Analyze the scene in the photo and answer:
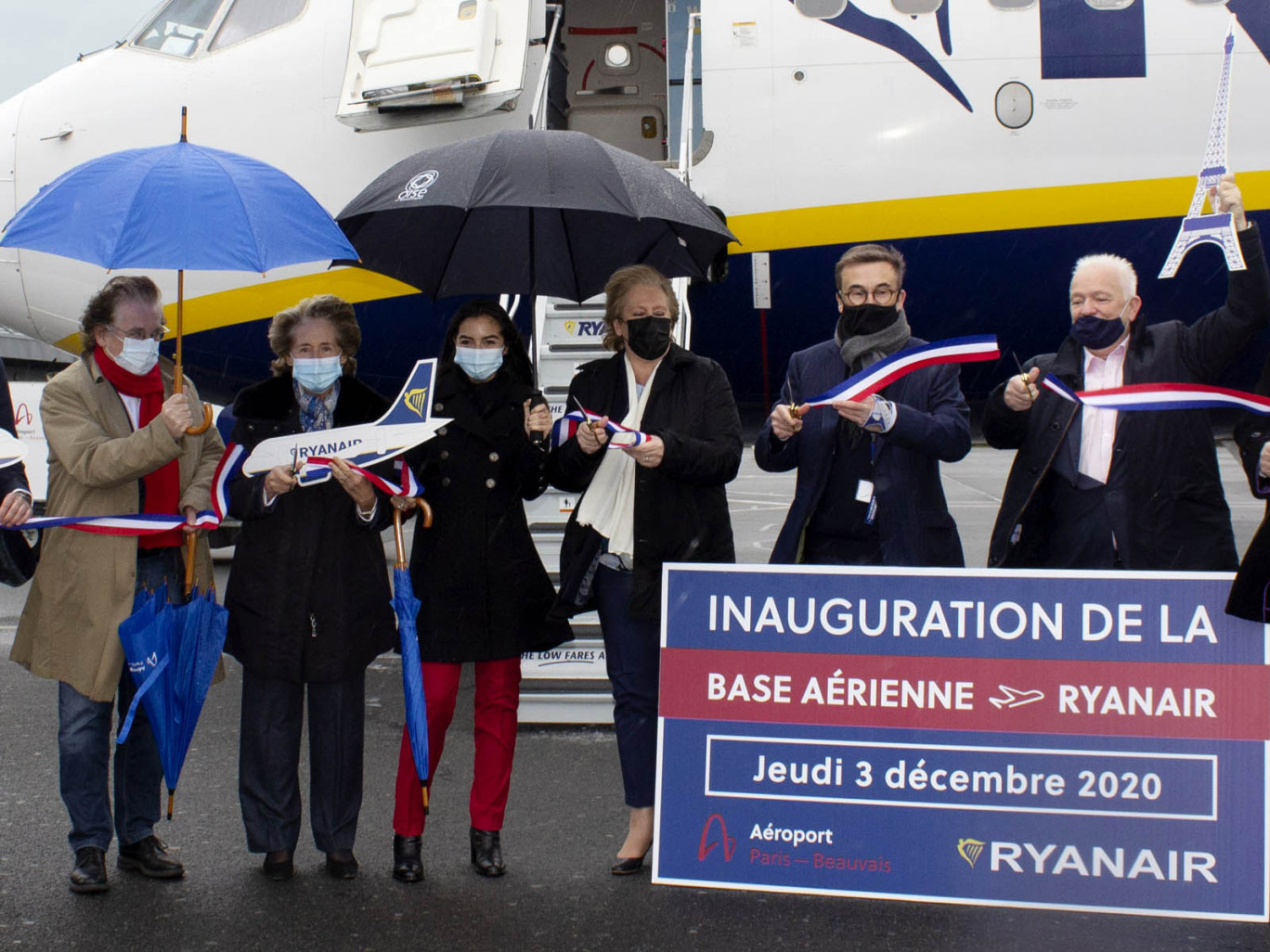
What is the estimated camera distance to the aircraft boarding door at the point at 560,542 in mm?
5594

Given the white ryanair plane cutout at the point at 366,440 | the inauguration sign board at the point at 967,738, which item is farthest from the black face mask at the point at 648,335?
the inauguration sign board at the point at 967,738

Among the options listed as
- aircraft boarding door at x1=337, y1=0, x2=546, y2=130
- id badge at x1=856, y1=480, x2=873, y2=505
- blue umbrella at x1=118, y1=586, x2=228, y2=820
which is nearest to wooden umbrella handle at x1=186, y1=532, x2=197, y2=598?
blue umbrella at x1=118, y1=586, x2=228, y2=820

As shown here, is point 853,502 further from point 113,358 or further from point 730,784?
point 113,358

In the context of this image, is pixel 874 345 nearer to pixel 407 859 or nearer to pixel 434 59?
pixel 407 859

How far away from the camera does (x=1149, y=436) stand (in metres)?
3.68

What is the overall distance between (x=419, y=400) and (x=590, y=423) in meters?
0.50

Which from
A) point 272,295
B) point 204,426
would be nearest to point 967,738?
point 204,426

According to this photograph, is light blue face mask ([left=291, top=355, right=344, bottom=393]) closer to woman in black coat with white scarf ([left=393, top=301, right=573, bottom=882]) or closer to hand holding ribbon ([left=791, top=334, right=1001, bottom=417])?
woman in black coat with white scarf ([left=393, top=301, right=573, bottom=882])

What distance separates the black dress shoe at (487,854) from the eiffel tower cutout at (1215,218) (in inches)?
102

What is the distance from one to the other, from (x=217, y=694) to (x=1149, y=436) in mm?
4566

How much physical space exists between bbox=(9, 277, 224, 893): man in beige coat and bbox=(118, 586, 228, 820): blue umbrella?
77 mm

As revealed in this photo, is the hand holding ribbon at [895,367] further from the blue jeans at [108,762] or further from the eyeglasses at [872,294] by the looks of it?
the blue jeans at [108,762]

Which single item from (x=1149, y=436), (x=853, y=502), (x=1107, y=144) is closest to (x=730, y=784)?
(x=853, y=502)

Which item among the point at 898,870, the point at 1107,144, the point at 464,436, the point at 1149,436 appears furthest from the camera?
the point at 1107,144
